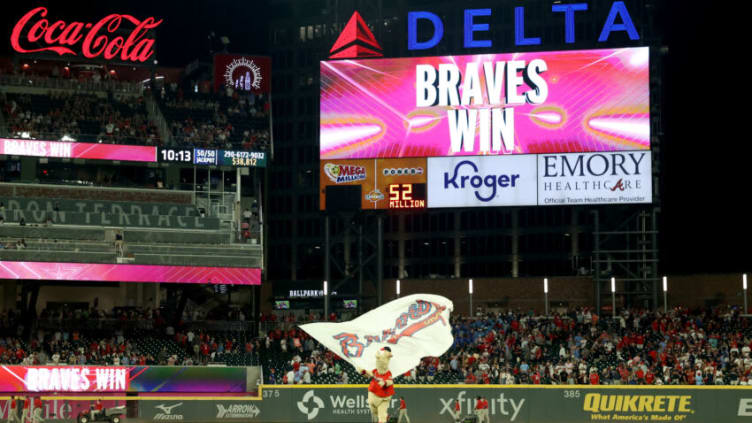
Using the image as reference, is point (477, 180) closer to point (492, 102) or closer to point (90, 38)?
point (492, 102)

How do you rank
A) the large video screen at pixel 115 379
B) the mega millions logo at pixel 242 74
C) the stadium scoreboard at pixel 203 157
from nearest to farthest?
the large video screen at pixel 115 379 < the stadium scoreboard at pixel 203 157 < the mega millions logo at pixel 242 74

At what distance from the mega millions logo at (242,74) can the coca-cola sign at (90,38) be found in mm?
10080

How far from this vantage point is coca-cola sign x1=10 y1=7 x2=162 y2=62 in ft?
177

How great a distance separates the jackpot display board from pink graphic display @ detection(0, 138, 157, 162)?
8691mm

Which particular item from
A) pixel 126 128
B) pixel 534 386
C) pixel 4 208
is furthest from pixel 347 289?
pixel 534 386

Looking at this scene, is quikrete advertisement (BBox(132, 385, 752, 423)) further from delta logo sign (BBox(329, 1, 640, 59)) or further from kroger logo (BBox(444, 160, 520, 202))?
delta logo sign (BBox(329, 1, 640, 59))

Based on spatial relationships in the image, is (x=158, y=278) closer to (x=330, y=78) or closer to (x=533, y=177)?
(x=330, y=78)

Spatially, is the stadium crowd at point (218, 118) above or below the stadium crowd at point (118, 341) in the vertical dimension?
above

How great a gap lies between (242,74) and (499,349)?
28485 millimetres

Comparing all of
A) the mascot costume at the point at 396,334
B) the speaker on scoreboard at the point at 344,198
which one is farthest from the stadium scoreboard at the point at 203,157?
the mascot costume at the point at 396,334

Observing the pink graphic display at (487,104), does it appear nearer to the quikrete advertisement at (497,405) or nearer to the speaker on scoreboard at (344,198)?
the speaker on scoreboard at (344,198)

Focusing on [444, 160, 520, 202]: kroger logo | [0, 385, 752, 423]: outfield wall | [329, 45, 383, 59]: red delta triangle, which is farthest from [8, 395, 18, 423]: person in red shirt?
[329, 45, 383, 59]: red delta triangle

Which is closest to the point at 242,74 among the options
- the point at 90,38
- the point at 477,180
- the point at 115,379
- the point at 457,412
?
the point at 90,38

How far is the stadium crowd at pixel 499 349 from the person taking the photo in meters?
39.3
